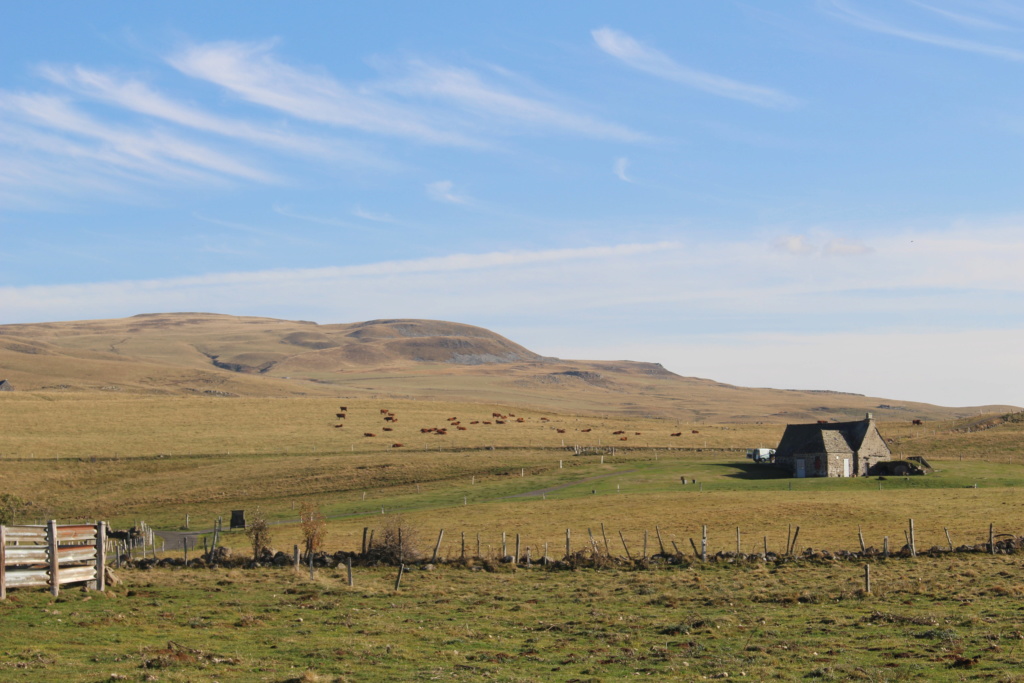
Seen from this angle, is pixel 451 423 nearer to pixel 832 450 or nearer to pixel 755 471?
pixel 755 471

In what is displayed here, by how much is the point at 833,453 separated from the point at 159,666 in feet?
257

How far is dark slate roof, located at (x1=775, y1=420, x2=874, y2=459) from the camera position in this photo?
87.9m

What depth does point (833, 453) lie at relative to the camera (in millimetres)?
87250

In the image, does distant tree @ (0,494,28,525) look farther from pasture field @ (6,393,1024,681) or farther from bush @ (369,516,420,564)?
bush @ (369,516,420,564)

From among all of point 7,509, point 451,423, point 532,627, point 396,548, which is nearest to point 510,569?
point 396,548

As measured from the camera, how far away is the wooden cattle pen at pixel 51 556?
23875 mm

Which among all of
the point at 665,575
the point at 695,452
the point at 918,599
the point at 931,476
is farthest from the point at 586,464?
the point at 918,599

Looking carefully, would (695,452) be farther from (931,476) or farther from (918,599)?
(918,599)

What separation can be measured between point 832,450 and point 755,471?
7.67m

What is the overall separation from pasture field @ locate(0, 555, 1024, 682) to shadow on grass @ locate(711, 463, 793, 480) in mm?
46803

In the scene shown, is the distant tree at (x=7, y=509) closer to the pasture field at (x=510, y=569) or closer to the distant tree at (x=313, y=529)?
the pasture field at (x=510, y=569)

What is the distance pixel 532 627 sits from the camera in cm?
2598

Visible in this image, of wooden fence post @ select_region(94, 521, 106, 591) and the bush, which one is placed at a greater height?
wooden fence post @ select_region(94, 521, 106, 591)

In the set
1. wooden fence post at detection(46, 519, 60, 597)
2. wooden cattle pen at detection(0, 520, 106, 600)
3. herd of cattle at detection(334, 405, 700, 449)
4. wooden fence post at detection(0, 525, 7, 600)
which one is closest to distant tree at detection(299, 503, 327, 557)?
wooden cattle pen at detection(0, 520, 106, 600)
